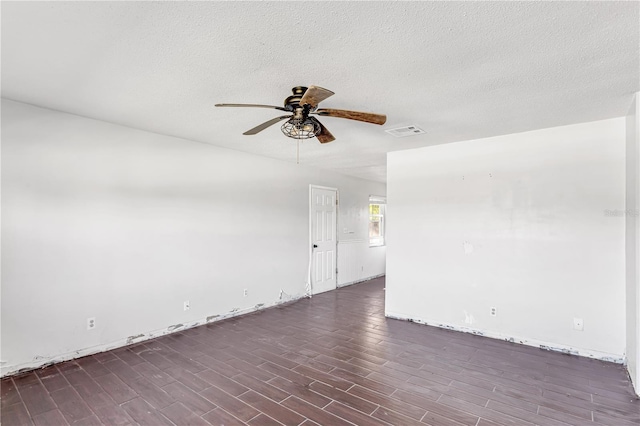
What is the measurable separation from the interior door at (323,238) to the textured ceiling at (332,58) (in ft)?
9.77

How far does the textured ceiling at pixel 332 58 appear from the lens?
1.59 m

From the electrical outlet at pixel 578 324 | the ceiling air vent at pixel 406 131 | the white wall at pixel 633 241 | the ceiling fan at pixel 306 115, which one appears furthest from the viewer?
the ceiling air vent at pixel 406 131

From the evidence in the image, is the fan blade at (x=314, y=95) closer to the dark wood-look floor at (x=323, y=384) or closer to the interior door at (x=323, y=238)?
the dark wood-look floor at (x=323, y=384)

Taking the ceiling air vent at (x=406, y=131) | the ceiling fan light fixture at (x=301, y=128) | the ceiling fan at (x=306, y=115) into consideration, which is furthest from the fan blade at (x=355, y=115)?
the ceiling air vent at (x=406, y=131)

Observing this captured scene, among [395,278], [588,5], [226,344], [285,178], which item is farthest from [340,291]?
[588,5]

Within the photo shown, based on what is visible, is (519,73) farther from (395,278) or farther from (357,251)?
(357,251)

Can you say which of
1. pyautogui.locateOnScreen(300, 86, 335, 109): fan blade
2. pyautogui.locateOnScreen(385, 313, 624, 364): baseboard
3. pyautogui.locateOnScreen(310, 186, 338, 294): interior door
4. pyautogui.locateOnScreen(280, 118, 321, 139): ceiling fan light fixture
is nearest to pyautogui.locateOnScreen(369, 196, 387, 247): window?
pyautogui.locateOnScreen(310, 186, 338, 294): interior door

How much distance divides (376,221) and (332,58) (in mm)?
6239

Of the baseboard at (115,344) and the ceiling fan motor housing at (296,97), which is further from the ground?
the ceiling fan motor housing at (296,97)

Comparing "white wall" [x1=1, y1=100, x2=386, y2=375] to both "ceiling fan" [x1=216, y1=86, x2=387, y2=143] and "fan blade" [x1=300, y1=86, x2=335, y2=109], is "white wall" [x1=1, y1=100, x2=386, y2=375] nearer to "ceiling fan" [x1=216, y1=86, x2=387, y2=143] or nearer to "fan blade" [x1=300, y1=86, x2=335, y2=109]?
"ceiling fan" [x1=216, y1=86, x2=387, y2=143]

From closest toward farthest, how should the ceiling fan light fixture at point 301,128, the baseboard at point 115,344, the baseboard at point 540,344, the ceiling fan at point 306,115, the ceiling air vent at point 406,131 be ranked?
the ceiling fan at point 306,115
the ceiling fan light fixture at point 301,128
the baseboard at point 115,344
the baseboard at point 540,344
the ceiling air vent at point 406,131

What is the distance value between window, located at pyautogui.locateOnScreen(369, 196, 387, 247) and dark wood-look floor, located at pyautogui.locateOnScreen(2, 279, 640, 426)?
402 centimetres

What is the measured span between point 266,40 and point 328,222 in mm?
4711

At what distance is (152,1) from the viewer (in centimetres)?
151
